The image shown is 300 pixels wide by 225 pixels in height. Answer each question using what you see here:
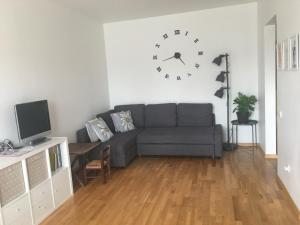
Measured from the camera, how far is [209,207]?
3002mm

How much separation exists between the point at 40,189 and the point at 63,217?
0.40m

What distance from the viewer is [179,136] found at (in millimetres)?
4645

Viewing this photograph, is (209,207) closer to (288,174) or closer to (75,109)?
(288,174)

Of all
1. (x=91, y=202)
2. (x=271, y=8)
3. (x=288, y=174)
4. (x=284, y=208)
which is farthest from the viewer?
(x=271, y=8)

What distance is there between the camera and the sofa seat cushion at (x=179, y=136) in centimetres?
456

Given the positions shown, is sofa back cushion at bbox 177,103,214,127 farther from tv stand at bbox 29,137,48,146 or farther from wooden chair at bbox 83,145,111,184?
tv stand at bbox 29,137,48,146

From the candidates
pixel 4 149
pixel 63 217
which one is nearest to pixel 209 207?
pixel 63 217

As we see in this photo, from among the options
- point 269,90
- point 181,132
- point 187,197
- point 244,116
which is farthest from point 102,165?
point 269,90

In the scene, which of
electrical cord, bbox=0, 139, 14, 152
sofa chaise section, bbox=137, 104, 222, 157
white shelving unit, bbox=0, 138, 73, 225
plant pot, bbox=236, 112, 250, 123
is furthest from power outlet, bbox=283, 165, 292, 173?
electrical cord, bbox=0, 139, 14, 152

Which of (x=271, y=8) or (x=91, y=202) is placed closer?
(x=91, y=202)

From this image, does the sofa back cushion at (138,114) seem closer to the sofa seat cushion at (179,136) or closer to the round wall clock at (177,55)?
the sofa seat cushion at (179,136)

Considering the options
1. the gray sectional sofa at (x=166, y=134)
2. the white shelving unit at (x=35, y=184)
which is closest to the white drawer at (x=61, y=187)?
the white shelving unit at (x=35, y=184)

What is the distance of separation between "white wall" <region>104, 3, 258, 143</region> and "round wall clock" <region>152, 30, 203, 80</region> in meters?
0.02

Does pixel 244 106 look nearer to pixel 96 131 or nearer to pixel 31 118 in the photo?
pixel 96 131
